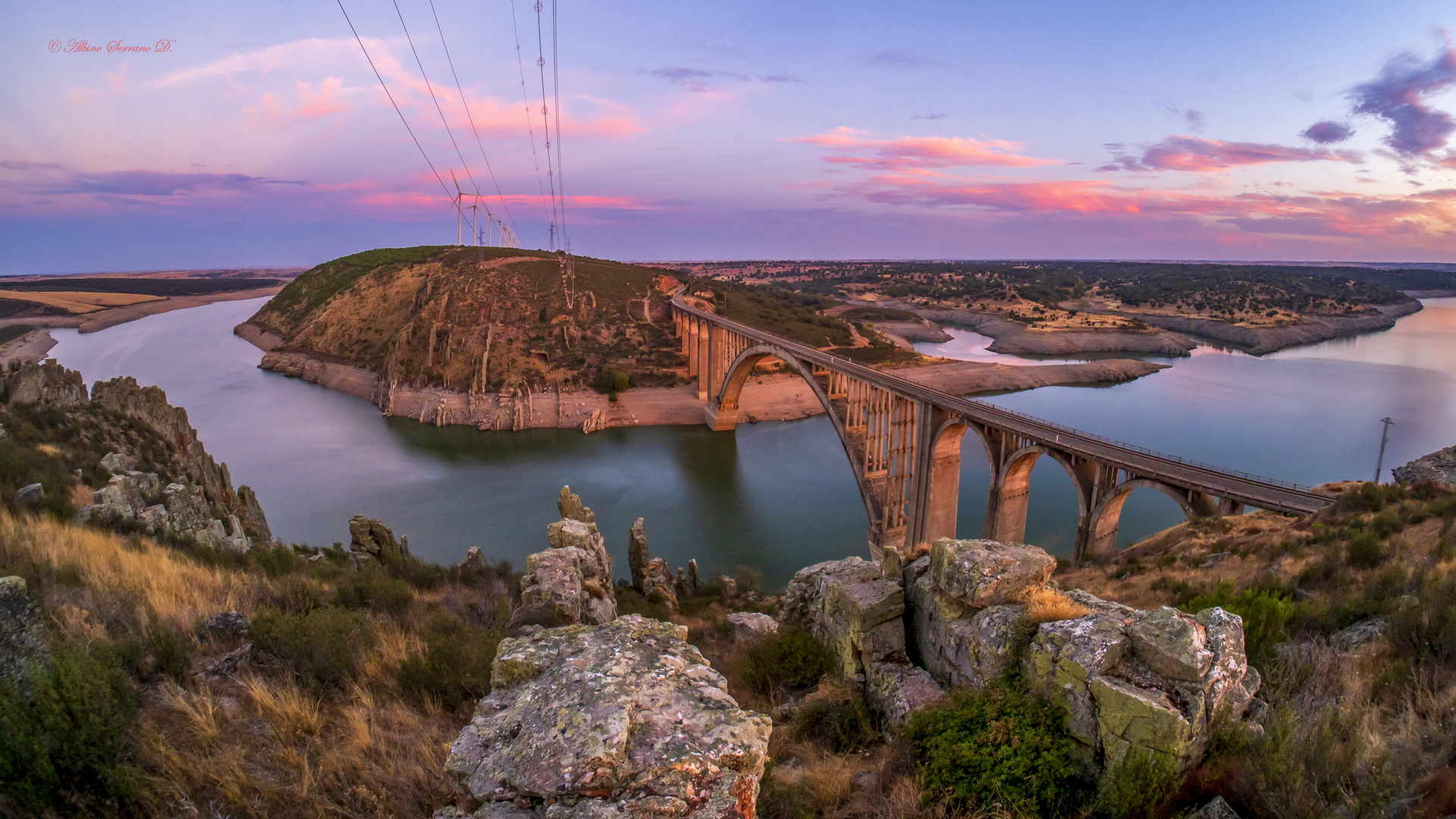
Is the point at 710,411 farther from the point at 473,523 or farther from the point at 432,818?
the point at 432,818

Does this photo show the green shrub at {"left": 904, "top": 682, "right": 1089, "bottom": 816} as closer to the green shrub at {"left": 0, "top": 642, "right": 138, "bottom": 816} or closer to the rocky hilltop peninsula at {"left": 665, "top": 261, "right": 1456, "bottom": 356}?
the green shrub at {"left": 0, "top": 642, "right": 138, "bottom": 816}

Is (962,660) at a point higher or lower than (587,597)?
higher

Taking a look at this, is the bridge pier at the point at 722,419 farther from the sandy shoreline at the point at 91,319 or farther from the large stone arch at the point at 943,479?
the sandy shoreline at the point at 91,319

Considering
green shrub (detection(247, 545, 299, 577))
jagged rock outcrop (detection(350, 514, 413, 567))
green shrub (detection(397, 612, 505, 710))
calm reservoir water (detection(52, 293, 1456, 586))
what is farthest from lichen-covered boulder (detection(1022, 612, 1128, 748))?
calm reservoir water (detection(52, 293, 1456, 586))

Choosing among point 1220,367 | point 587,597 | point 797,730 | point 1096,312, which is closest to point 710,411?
point 587,597

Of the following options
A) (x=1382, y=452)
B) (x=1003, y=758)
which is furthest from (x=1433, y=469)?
(x=1003, y=758)

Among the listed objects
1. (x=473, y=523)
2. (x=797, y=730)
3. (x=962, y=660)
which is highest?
(x=962, y=660)
